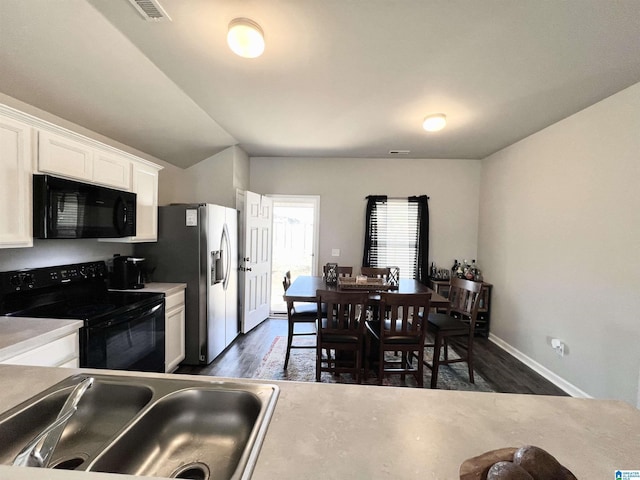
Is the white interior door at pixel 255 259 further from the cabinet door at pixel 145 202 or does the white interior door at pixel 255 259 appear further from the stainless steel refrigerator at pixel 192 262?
the cabinet door at pixel 145 202

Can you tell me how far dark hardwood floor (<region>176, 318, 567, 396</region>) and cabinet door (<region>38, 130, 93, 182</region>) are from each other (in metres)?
1.96

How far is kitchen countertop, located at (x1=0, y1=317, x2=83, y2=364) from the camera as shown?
4.22 ft

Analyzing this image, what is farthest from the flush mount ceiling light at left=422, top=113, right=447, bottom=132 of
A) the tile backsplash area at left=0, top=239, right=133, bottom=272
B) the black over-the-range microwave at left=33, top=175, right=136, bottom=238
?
the tile backsplash area at left=0, top=239, right=133, bottom=272

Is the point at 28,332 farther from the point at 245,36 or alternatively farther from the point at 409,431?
the point at 245,36

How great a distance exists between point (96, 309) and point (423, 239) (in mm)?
4039

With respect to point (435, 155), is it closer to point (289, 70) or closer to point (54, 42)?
point (289, 70)

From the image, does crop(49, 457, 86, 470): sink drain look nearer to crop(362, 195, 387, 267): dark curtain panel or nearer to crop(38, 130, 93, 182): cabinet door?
crop(38, 130, 93, 182): cabinet door

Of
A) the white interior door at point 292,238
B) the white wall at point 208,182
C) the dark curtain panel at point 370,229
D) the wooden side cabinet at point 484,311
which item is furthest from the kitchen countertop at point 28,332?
the wooden side cabinet at point 484,311

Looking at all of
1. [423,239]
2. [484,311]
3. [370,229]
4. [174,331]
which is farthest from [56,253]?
[484,311]

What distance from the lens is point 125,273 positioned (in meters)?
2.46

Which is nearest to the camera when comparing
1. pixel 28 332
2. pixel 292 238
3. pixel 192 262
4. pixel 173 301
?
pixel 28 332

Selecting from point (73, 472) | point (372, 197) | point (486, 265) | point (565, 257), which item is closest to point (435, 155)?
point (372, 197)

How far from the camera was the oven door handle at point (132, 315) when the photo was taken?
5.82 ft

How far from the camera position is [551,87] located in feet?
7.25
